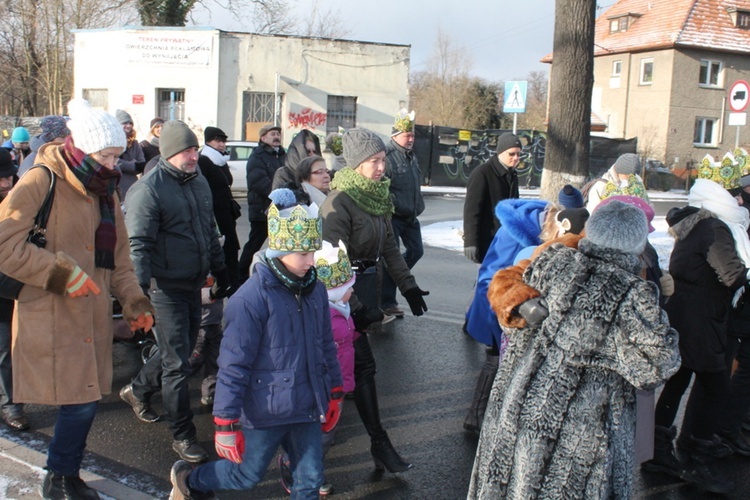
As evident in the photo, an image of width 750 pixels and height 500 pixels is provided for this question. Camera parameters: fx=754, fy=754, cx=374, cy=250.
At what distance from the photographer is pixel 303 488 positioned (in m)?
3.43

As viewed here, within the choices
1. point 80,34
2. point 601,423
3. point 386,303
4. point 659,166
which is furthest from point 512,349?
point 659,166

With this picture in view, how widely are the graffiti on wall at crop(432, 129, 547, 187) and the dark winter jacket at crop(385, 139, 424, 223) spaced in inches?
798

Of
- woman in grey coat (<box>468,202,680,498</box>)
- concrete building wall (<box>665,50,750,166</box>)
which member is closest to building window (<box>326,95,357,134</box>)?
concrete building wall (<box>665,50,750,166</box>)

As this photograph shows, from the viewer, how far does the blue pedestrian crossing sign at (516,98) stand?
17.3 metres

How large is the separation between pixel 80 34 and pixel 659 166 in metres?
25.3

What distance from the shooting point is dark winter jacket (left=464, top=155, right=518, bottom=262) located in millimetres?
7016

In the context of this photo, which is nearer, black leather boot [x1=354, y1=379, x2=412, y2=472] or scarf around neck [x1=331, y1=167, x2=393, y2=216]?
black leather boot [x1=354, y1=379, x2=412, y2=472]

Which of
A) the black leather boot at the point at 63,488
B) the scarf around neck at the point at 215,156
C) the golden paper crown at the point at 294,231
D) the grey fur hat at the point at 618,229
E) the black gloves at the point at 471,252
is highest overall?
the scarf around neck at the point at 215,156

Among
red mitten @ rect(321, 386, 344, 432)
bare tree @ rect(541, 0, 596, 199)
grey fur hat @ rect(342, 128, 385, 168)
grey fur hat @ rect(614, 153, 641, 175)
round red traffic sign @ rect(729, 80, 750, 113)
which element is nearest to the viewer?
red mitten @ rect(321, 386, 344, 432)

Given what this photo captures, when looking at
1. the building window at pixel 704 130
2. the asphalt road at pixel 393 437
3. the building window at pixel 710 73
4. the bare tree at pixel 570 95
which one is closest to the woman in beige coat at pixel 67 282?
the asphalt road at pixel 393 437

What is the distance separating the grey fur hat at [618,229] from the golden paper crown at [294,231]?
1193mm

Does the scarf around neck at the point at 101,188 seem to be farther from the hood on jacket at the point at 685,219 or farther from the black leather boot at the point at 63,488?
the hood on jacket at the point at 685,219

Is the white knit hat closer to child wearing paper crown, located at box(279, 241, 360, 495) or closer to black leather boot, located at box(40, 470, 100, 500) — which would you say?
child wearing paper crown, located at box(279, 241, 360, 495)

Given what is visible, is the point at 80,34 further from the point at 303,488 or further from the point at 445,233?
the point at 303,488
